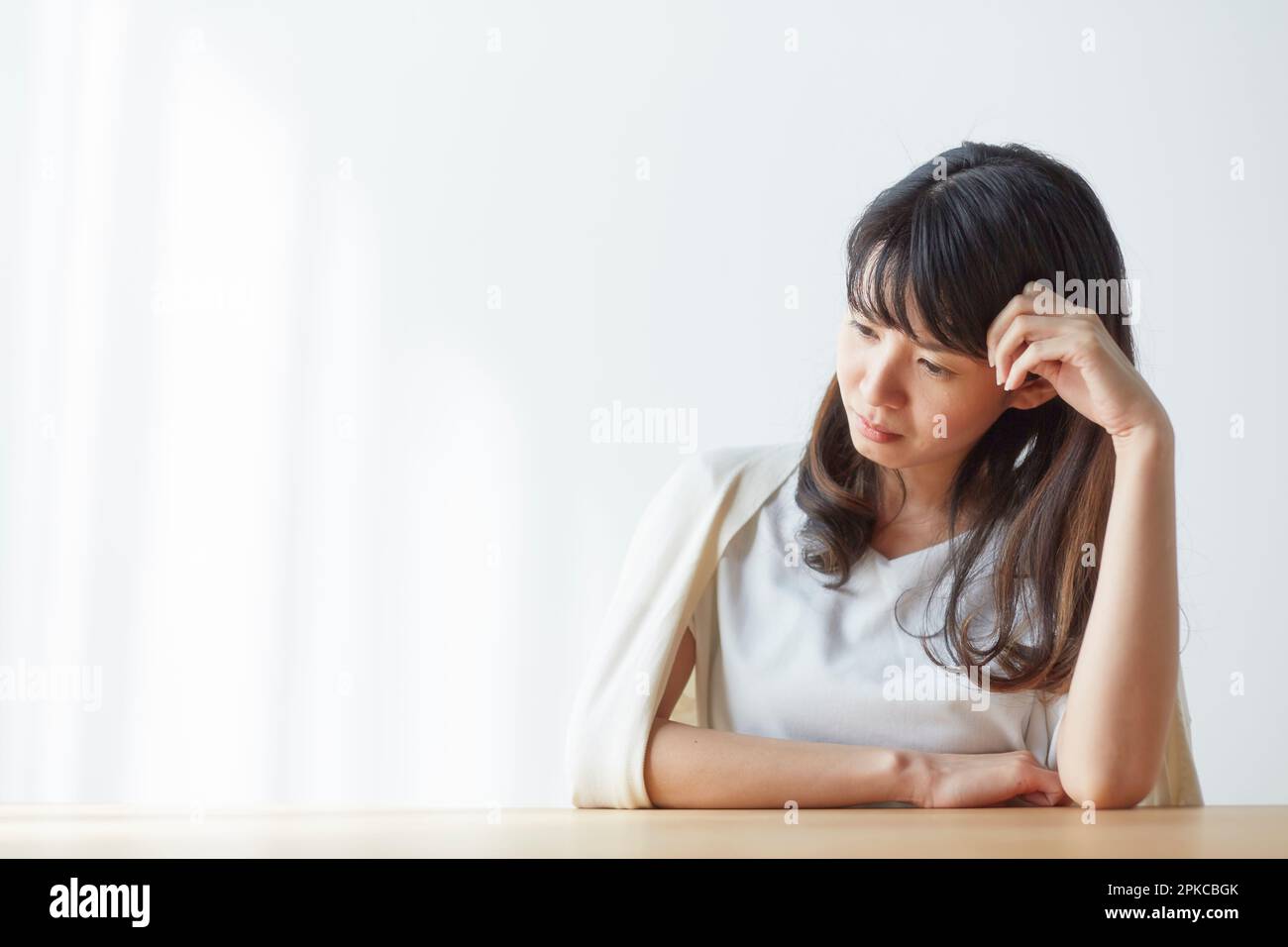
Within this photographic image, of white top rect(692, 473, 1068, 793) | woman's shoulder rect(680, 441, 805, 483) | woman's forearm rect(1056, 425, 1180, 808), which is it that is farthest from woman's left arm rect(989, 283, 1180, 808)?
woman's shoulder rect(680, 441, 805, 483)

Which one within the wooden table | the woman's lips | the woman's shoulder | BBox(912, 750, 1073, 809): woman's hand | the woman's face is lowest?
BBox(912, 750, 1073, 809): woman's hand

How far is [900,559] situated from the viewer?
1.17m

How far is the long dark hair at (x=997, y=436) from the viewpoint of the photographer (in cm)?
101

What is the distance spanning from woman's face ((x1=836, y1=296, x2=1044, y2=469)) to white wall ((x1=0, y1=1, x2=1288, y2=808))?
4.04ft

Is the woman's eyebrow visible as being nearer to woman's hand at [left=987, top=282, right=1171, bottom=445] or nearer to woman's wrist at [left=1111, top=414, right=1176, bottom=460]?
woman's hand at [left=987, top=282, right=1171, bottom=445]

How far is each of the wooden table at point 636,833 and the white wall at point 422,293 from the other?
1.56m

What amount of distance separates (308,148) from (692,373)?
3.33 feet

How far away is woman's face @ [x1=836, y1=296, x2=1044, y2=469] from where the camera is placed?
1.01m

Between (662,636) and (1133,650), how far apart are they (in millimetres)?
409

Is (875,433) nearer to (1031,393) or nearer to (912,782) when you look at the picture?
(1031,393)

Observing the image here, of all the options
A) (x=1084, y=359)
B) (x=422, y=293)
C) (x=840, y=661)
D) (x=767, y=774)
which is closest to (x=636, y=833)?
(x=767, y=774)

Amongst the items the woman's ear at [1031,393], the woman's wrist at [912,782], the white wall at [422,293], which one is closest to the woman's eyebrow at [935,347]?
the woman's ear at [1031,393]

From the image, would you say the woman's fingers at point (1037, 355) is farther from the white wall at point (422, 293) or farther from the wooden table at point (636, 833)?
the white wall at point (422, 293)
